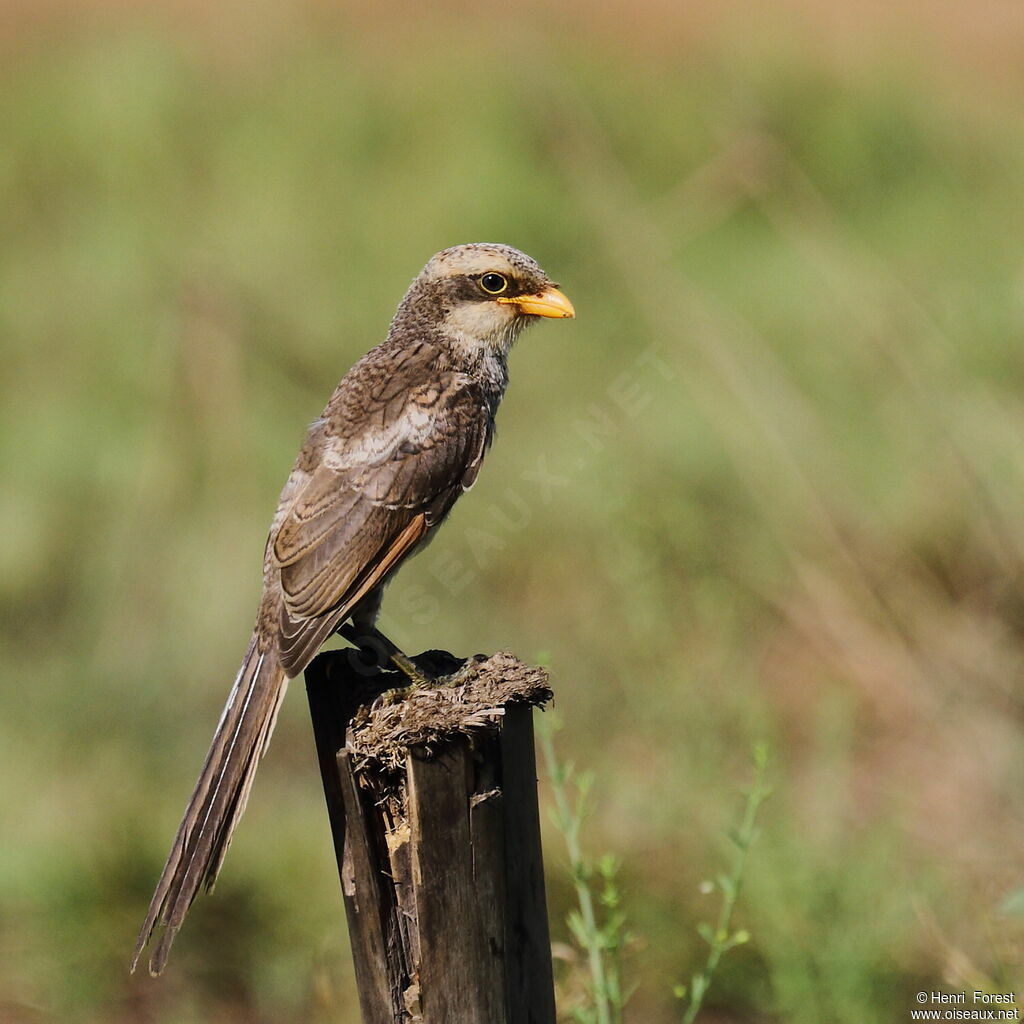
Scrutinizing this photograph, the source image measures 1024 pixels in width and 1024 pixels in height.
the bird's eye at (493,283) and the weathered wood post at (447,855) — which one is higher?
the bird's eye at (493,283)

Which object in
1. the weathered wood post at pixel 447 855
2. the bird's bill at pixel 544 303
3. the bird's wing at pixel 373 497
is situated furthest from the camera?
the bird's bill at pixel 544 303

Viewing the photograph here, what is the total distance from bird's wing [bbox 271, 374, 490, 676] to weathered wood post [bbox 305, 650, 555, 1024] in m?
0.71

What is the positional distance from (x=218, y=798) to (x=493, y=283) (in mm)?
1989

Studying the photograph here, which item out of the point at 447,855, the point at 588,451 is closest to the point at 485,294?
the point at 447,855

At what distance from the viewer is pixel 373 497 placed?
14.0ft

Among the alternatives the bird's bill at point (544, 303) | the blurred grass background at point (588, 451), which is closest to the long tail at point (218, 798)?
the blurred grass background at point (588, 451)

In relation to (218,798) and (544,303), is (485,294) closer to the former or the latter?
A: (544,303)

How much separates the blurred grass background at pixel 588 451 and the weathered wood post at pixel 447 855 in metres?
1.19

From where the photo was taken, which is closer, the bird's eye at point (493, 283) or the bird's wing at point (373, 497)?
the bird's wing at point (373, 497)

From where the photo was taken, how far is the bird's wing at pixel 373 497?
409cm

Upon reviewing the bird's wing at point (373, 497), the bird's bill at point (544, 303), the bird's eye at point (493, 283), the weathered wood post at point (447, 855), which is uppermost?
the bird's eye at point (493, 283)

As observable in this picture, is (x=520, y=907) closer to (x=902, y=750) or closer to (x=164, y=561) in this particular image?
(x=902, y=750)

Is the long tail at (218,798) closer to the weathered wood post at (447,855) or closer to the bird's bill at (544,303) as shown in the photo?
the weathered wood post at (447,855)

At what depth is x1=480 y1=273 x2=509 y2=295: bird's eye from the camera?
4738 millimetres
